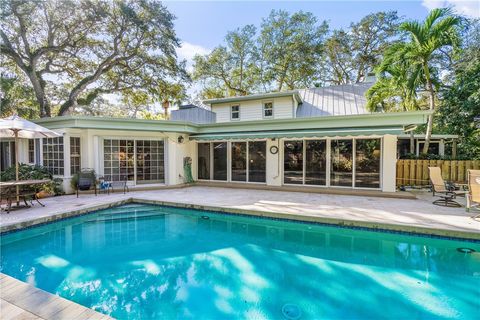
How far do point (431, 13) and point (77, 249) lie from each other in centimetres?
2052

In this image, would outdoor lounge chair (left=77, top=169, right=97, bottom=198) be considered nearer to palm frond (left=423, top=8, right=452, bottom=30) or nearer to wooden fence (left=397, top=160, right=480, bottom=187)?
wooden fence (left=397, top=160, right=480, bottom=187)

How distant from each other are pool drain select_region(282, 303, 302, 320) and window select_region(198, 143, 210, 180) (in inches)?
546

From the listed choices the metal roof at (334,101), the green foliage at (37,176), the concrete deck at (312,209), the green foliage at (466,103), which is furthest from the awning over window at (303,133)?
the green foliage at (466,103)

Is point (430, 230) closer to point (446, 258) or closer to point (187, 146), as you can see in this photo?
point (446, 258)

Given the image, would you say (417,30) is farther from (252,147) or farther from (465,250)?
(465,250)

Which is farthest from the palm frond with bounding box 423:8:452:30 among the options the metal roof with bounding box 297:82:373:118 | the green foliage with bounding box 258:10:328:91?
the green foliage with bounding box 258:10:328:91

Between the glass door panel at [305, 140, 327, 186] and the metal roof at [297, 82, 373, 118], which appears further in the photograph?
the metal roof at [297, 82, 373, 118]

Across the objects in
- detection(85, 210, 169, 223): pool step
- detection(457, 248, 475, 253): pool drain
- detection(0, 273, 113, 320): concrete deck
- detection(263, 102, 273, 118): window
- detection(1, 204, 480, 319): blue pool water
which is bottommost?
detection(1, 204, 480, 319): blue pool water

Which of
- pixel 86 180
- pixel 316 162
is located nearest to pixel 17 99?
pixel 86 180

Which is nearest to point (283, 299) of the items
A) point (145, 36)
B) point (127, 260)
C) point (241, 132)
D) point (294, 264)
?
point (294, 264)

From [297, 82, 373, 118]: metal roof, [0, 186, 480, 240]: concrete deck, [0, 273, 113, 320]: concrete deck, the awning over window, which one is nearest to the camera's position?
[0, 273, 113, 320]: concrete deck

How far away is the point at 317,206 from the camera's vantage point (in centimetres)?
1080

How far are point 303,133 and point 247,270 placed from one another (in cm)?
910

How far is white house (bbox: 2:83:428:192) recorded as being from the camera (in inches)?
528
